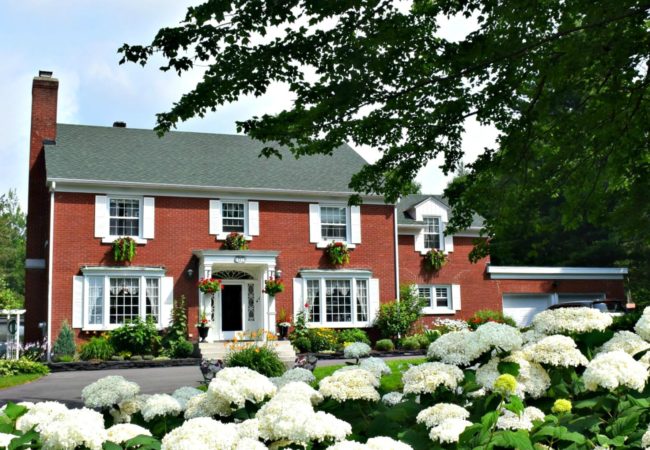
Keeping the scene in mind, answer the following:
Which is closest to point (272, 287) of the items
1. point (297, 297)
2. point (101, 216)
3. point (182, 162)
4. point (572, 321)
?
point (297, 297)

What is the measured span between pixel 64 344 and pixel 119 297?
2.30 metres

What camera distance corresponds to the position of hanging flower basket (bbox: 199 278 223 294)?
860 inches

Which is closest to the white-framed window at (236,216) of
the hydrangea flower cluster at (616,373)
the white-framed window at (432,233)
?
→ the white-framed window at (432,233)

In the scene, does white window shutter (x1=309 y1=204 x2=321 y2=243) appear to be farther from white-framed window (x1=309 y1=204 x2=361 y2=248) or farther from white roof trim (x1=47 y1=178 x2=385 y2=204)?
white roof trim (x1=47 y1=178 x2=385 y2=204)

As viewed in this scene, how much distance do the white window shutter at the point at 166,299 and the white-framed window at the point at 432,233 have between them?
34.0 feet

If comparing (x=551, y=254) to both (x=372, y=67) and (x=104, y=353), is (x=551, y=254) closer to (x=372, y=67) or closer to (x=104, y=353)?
(x=104, y=353)

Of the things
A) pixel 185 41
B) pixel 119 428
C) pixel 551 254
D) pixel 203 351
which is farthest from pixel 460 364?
pixel 551 254

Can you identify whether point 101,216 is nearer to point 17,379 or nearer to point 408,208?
point 17,379

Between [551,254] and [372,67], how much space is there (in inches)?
1478

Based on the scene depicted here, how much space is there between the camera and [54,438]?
9.02 feet

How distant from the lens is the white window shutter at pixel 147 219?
73.6 ft

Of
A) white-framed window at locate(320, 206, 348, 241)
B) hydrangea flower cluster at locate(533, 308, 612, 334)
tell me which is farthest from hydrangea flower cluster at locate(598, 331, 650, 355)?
white-framed window at locate(320, 206, 348, 241)

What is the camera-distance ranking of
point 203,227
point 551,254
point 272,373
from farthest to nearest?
point 551,254, point 203,227, point 272,373

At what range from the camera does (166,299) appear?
72.8 ft
